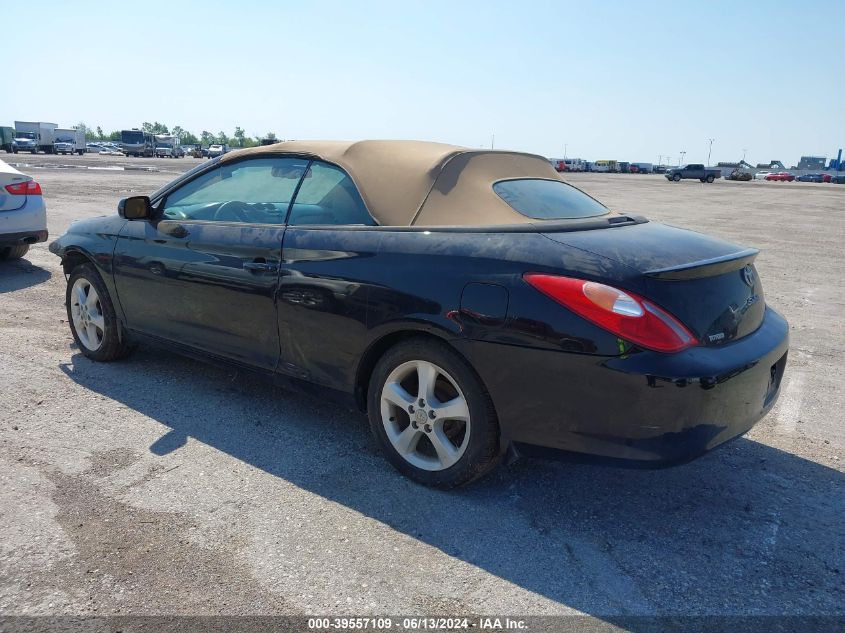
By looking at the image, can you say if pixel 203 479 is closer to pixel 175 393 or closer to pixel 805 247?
pixel 175 393

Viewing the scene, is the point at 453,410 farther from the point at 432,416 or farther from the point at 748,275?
the point at 748,275

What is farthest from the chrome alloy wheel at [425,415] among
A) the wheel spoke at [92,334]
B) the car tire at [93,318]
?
the wheel spoke at [92,334]

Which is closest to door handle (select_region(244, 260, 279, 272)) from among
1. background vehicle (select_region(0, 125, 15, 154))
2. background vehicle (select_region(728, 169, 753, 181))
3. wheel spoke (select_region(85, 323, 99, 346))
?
wheel spoke (select_region(85, 323, 99, 346))

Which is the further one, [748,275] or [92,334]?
[92,334]

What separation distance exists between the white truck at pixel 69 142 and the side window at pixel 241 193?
238 ft

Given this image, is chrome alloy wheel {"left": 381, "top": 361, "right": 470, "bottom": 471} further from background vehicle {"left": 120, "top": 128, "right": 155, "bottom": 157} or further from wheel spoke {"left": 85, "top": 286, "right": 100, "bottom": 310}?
background vehicle {"left": 120, "top": 128, "right": 155, "bottom": 157}

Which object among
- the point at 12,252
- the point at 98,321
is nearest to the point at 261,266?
the point at 98,321

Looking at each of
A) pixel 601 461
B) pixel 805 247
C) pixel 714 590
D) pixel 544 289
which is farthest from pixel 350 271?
pixel 805 247

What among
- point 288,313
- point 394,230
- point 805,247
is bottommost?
point 805,247

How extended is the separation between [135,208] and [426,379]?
2.37 meters

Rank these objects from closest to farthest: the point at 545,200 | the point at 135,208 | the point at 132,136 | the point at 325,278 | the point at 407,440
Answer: the point at 407,440
the point at 325,278
the point at 545,200
the point at 135,208
the point at 132,136

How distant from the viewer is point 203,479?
3.35 metres

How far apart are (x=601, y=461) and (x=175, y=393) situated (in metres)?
2.82

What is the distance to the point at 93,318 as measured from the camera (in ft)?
16.3
